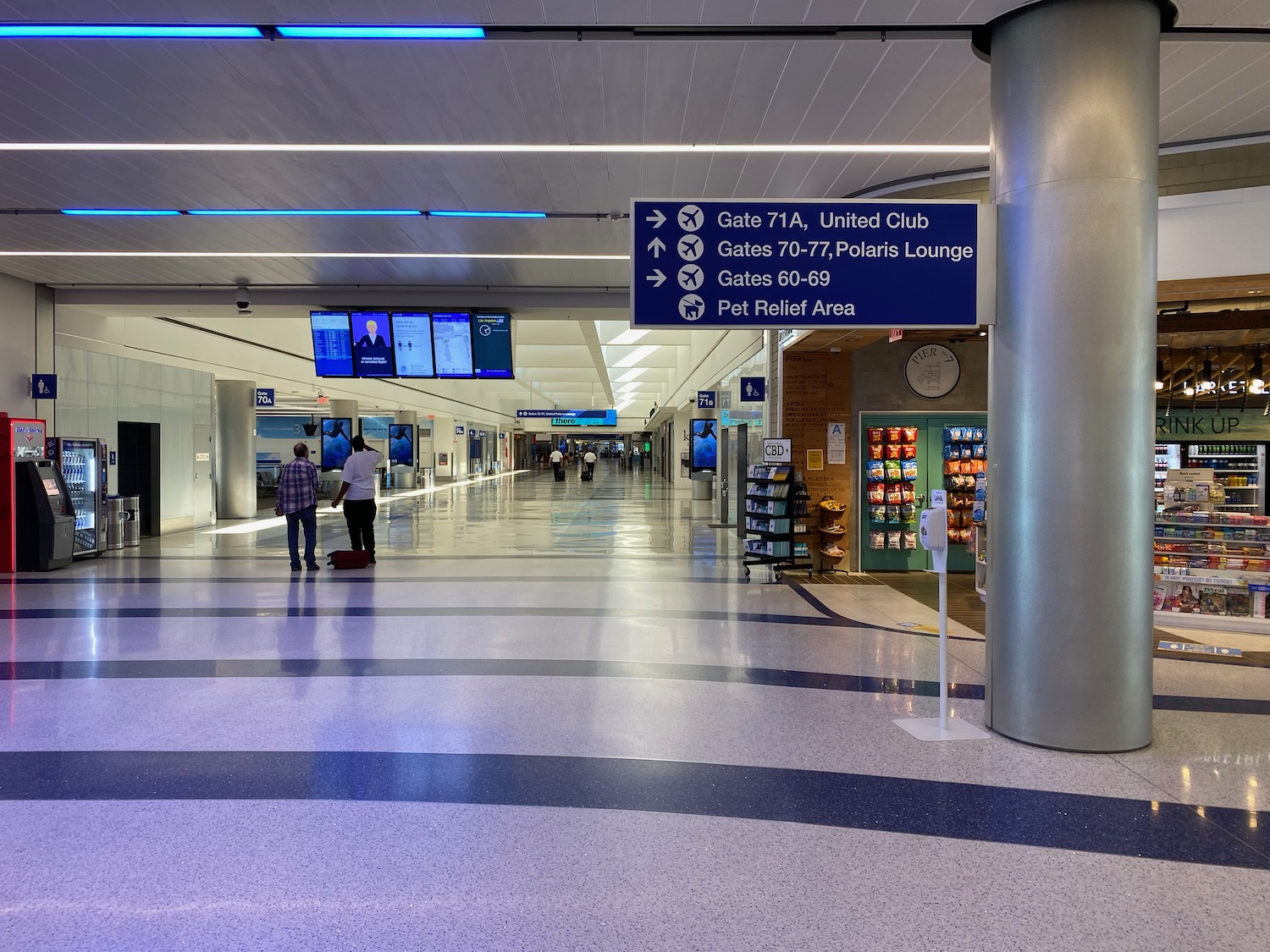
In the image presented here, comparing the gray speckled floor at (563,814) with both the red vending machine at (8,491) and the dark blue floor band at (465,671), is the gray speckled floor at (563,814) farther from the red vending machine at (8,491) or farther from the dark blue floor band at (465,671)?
the red vending machine at (8,491)

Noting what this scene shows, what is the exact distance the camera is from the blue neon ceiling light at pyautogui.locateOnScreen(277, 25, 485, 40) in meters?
4.80

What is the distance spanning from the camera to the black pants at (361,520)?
11.0 meters

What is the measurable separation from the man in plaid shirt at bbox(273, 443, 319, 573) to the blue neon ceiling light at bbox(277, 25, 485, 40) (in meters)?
6.35

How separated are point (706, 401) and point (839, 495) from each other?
24.8 feet

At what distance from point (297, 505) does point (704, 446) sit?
13604mm

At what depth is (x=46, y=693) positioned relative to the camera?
5078 millimetres

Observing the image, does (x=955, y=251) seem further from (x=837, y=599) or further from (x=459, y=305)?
(x=459, y=305)

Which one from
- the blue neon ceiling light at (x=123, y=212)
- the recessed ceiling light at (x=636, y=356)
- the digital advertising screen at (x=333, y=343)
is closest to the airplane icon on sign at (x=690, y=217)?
the blue neon ceiling light at (x=123, y=212)

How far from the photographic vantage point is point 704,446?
22.7 m

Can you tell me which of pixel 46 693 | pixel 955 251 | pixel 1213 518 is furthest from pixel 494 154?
pixel 1213 518

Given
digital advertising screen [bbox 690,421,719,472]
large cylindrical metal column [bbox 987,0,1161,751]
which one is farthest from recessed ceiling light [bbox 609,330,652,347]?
large cylindrical metal column [bbox 987,0,1161,751]

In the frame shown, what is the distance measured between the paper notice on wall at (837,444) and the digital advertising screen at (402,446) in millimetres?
21917

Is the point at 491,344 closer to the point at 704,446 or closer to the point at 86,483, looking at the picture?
the point at 86,483

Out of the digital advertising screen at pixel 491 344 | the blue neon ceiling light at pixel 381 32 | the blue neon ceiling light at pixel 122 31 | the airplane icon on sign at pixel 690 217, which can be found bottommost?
the airplane icon on sign at pixel 690 217
